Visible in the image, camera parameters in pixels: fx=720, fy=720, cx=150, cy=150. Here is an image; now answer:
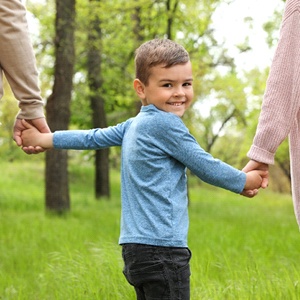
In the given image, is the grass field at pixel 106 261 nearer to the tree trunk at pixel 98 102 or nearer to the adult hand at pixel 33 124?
the adult hand at pixel 33 124

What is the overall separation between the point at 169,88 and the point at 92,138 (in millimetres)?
549

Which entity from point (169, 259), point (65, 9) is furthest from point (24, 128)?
point (65, 9)

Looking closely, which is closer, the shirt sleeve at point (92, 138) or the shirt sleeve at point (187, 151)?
the shirt sleeve at point (187, 151)

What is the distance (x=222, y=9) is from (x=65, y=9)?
2.92m

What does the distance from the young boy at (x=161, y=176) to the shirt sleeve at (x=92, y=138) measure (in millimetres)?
146

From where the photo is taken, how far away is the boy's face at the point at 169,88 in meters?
3.23

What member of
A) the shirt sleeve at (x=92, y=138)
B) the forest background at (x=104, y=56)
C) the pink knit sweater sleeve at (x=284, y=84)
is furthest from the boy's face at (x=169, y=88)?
the forest background at (x=104, y=56)

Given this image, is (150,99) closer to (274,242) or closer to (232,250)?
(232,250)

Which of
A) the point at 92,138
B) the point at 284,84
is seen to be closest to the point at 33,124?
the point at 92,138

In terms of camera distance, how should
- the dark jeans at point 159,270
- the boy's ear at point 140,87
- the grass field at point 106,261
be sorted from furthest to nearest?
1. the grass field at point 106,261
2. the boy's ear at point 140,87
3. the dark jeans at point 159,270

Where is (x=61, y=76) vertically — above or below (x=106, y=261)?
below

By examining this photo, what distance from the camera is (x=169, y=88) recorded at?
3248 millimetres

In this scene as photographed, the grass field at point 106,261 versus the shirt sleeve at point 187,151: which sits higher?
the shirt sleeve at point 187,151

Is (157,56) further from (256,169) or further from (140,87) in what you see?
(256,169)
